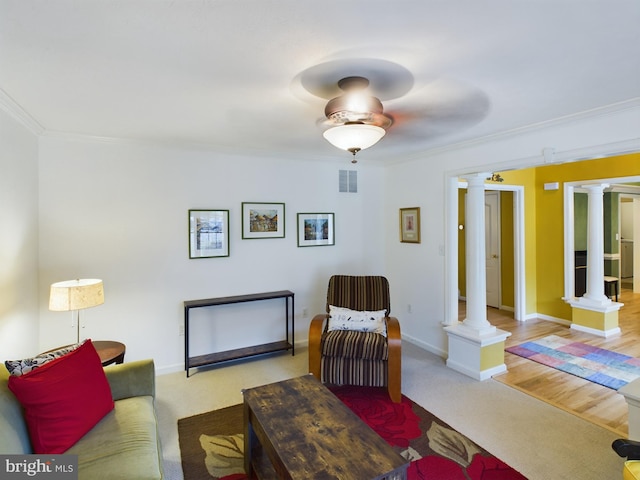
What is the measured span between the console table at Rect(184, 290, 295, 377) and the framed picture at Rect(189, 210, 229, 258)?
20.1 inches

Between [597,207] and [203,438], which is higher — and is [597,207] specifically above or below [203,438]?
above

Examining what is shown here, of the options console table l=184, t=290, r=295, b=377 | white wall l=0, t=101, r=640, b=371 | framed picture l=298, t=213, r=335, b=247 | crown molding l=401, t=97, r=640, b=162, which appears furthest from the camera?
framed picture l=298, t=213, r=335, b=247

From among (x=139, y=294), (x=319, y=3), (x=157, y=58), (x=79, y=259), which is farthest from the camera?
(x=139, y=294)

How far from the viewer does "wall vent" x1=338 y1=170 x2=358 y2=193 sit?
14.6 feet

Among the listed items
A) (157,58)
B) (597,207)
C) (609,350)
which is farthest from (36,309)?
(597,207)

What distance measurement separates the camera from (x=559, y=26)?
1.46 metres

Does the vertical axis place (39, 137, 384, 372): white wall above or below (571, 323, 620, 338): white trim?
above

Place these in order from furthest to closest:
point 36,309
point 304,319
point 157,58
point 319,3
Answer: point 304,319 → point 36,309 → point 157,58 → point 319,3

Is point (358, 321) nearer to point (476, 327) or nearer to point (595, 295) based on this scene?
point (476, 327)

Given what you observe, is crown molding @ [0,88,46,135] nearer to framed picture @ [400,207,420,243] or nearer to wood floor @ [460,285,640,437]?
framed picture @ [400,207,420,243]

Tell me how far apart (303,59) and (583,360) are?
14.1 ft

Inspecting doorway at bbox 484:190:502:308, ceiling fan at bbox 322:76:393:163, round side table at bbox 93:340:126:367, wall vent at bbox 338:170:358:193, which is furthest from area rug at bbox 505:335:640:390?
round side table at bbox 93:340:126:367

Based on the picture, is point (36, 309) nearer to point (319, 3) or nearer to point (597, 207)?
point (319, 3)

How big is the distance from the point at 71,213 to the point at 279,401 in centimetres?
261
